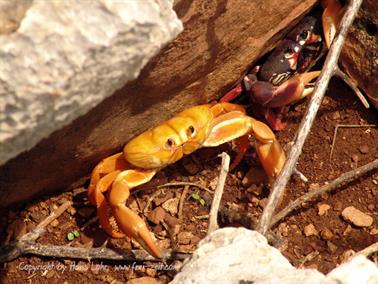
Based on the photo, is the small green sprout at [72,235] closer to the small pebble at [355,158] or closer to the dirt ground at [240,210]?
the dirt ground at [240,210]

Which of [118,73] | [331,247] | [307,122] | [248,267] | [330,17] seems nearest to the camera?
[118,73]

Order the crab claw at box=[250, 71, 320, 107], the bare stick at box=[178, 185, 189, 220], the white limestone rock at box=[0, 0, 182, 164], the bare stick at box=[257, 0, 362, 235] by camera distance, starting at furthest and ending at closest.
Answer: the crab claw at box=[250, 71, 320, 107], the bare stick at box=[178, 185, 189, 220], the bare stick at box=[257, 0, 362, 235], the white limestone rock at box=[0, 0, 182, 164]

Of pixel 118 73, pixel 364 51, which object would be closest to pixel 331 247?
pixel 364 51

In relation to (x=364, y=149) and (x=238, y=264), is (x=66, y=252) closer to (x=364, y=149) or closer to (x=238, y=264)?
(x=238, y=264)

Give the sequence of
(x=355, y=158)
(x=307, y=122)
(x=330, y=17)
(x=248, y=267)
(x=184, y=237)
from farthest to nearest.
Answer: (x=330, y=17) → (x=355, y=158) → (x=184, y=237) → (x=307, y=122) → (x=248, y=267)

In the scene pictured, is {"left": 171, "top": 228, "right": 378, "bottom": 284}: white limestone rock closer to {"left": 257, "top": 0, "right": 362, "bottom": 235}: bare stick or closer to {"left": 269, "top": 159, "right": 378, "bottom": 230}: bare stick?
{"left": 257, "top": 0, "right": 362, "bottom": 235}: bare stick

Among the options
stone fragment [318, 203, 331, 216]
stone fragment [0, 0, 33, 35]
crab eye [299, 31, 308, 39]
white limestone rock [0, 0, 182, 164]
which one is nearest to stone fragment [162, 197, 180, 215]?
stone fragment [318, 203, 331, 216]

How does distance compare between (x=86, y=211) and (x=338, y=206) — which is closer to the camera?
(x=338, y=206)
